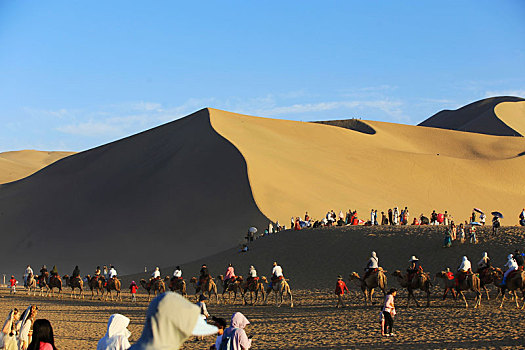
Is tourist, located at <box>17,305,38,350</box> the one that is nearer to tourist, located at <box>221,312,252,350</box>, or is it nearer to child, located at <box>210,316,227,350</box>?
child, located at <box>210,316,227,350</box>

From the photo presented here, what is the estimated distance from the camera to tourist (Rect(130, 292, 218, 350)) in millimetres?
3451

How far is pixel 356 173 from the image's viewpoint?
224ft

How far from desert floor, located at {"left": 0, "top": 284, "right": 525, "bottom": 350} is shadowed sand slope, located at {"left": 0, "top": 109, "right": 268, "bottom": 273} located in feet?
82.2

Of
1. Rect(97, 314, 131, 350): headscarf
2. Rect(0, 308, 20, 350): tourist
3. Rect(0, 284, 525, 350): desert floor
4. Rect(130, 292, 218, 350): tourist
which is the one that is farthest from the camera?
Rect(0, 284, 525, 350): desert floor

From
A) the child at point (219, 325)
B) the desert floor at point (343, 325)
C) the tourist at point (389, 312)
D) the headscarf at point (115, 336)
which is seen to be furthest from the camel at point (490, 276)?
the headscarf at point (115, 336)

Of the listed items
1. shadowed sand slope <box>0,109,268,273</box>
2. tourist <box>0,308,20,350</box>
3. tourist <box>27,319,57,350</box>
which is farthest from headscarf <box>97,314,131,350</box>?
shadowed sand slope <box>0,109,268,273</box>

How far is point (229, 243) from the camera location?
166 ft

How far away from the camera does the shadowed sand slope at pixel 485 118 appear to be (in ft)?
407

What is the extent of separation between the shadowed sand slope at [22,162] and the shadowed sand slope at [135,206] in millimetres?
47166

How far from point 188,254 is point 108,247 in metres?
9.01

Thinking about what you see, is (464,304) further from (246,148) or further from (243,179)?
(246,148)

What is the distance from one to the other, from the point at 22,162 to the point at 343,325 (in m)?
147

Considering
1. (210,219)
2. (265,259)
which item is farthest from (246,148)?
(265,259)

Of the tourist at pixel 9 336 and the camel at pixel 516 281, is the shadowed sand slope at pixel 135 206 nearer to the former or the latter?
the camel at pixel 516 281
